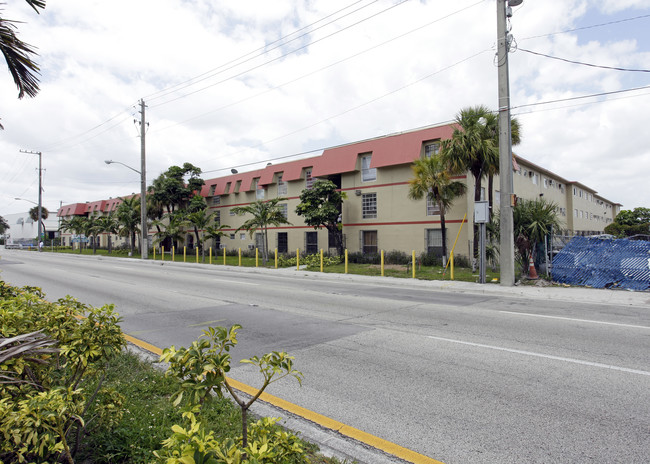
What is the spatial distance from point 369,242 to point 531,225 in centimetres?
1227

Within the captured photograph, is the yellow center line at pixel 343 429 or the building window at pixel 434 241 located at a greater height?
the building window at pixel 434 241

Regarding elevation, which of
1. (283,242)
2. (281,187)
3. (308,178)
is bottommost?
(283,242)

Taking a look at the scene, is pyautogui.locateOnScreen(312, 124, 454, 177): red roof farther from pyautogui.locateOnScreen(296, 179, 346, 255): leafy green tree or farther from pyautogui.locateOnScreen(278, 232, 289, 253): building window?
pyautogui.locateOnScreen(278, 232, 289, 253): building window

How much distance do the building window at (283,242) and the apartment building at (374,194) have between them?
0.08m

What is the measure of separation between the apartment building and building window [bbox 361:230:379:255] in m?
0.07

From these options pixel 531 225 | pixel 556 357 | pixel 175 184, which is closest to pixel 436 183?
pixel 531 225

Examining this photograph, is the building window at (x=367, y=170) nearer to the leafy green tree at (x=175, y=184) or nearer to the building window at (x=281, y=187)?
the building window at (x=281, y=187)

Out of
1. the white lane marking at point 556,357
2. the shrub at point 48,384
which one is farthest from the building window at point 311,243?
the shrub at point 48,384

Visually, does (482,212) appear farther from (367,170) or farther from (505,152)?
(367,170)

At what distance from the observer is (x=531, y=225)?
15.1 meters

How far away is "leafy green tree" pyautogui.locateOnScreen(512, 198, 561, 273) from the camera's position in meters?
15.1

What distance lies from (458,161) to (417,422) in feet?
50.2

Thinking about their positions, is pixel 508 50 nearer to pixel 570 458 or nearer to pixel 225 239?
pixel 570 458

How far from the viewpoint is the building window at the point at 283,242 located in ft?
106
